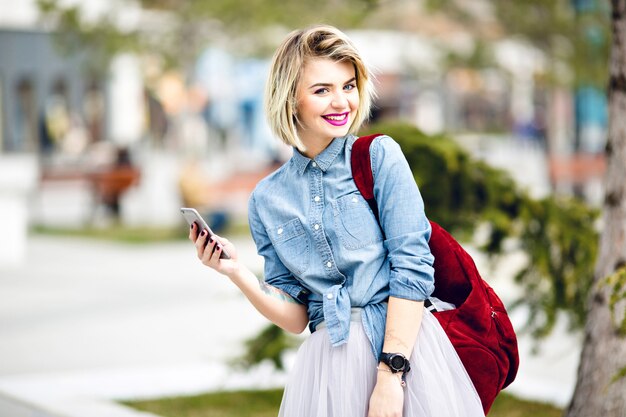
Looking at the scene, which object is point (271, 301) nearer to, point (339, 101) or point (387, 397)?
point (387, 397)

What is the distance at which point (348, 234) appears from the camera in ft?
9.72

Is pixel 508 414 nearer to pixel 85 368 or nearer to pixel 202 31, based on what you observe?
pixel 85 368

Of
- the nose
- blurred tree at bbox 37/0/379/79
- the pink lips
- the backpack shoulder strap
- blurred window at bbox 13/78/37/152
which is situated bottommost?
blurred window at bbox 13/78/37/152

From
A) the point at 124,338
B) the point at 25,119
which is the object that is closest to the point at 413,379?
the point at 124,338

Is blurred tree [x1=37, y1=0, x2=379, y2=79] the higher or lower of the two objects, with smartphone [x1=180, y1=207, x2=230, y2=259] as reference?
higher

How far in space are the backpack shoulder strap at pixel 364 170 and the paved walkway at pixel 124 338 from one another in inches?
125

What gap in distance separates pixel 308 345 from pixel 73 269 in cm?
1072

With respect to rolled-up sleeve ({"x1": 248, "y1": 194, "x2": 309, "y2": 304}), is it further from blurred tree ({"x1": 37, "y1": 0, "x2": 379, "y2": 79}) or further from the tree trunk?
blurred tree ({"x1": 37, "y1": 0, "x2": 379, "y2": 79})

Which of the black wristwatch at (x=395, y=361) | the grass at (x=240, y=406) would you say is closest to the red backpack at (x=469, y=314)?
the black wristwatch at (x=395, y=361)

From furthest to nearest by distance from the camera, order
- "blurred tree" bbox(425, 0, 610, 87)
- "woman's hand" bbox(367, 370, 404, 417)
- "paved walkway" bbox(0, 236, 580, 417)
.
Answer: "blurred tree" bbox(425, 0, 610, 87) → "paved walkway" bbox(0, 236, 580, 417) → "woman's hand" bbox(367, 370, 404, 417)

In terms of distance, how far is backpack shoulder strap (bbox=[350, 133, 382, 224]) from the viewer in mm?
2957

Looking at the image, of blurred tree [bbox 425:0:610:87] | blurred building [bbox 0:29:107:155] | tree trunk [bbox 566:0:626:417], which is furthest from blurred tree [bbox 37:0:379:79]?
blurred building [bbox 0:29:107:155]

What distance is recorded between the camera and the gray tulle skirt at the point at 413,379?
294 centimetres

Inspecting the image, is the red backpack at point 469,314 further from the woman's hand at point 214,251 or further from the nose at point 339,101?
the woman's hand at point 214,251
